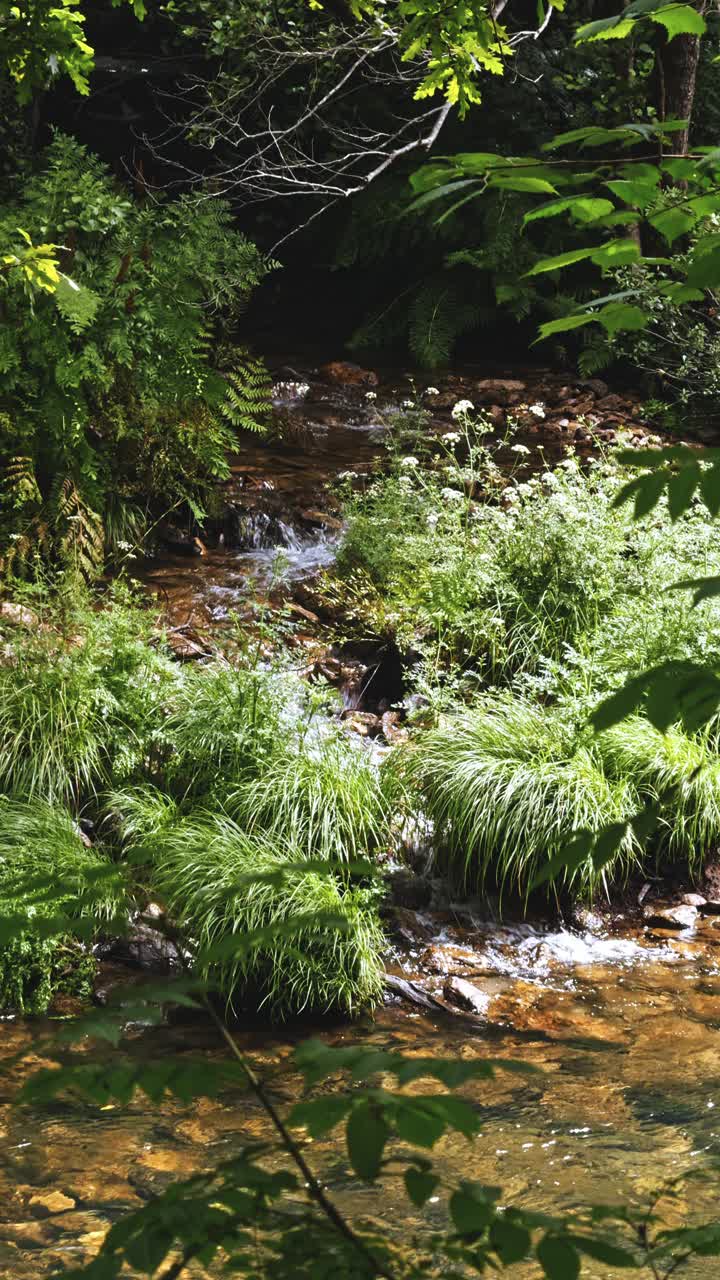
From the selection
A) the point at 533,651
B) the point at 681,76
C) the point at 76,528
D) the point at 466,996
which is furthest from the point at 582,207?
the point at 681,76

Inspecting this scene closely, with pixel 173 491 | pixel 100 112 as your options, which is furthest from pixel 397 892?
pixel 100 112

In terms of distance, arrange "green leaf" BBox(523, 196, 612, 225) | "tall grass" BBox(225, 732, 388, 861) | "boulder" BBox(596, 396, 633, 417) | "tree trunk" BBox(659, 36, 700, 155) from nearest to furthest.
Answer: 1. "green leaf" BBox(523, 196, 612, 225)
2. "tall grass" BBox(225, 732, 388, 861)
3. "tree trunk" BBox(659, 36, 700, 155)
4. "boulder" BBox(596, 396, 633, 417)

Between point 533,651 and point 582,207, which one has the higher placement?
point 582,207

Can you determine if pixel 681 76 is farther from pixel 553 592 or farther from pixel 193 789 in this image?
pixel 193 789

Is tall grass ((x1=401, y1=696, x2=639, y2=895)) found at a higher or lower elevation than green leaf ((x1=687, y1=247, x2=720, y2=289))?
lower

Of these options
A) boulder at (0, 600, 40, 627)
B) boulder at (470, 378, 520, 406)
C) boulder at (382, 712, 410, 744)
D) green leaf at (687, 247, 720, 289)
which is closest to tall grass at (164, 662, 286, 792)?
boulder at (382, 712, 410, 744)

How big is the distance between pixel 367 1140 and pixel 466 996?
11.7 feet

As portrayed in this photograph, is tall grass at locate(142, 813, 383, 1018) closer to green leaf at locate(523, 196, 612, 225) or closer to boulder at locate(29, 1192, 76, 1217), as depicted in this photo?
boulder at locate(29, 1192, 76, 1217)

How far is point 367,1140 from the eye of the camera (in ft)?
3.50

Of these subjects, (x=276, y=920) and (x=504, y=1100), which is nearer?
(x=504, y=1100)

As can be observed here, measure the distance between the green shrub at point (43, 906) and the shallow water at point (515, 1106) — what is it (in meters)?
0.17

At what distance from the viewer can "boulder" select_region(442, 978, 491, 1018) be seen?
446cm

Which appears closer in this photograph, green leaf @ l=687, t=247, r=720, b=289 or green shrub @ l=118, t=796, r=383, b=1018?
green leaf @ l=687, t=247, r=720, b=289

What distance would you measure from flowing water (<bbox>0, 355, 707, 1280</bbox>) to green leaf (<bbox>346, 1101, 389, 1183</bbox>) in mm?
1566
